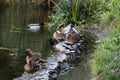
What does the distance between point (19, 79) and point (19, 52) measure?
4.25 m

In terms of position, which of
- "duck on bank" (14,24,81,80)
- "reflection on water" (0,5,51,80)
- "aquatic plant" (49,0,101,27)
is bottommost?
"reflection on water" (0,5,51,80)

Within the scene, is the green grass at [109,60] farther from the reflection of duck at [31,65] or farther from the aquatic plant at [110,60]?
the reflection of duck at [31,65]

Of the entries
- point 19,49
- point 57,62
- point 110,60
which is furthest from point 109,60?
point 19,49

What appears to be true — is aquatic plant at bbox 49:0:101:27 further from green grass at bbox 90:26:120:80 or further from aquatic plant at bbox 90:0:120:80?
green grass at bbox 90:26:120:80

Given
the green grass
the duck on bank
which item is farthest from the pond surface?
the green grass

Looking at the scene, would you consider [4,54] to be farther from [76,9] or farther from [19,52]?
[76,9]

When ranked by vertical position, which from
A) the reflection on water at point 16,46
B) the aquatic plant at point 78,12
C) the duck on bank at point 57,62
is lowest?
the reflection on water at point 16,46

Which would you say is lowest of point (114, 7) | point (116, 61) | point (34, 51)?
point (34, 51)

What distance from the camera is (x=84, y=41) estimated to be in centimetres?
1440

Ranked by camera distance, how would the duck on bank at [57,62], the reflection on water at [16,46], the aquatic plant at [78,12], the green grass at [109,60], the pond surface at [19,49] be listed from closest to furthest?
the green grass at [109,60] → the duck on bank at [57,62] → the pond surface at [19,49] → the reflection on water at [16,46] → the aquatic plant at [78,12]

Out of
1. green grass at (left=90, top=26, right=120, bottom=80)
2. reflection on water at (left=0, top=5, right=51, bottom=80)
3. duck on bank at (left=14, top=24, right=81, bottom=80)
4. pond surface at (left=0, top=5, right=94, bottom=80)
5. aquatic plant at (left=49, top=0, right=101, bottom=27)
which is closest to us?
green grass at (left=90, top=26, right=120, bottom=80)

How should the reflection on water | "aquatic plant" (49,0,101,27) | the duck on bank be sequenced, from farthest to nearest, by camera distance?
"aquatic plant" (49,0,101,27) → the reflection on water → the duck on bank

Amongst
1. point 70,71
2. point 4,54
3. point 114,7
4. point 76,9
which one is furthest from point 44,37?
point 114,7

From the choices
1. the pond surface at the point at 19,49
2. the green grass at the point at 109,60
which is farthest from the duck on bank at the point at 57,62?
the green grass at the point at 109,60
